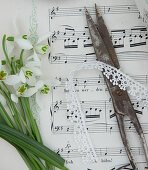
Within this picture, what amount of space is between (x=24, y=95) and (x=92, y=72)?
0.19 metres

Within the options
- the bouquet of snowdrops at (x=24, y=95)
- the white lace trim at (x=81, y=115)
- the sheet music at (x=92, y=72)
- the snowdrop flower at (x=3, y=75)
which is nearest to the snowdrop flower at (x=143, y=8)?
the sheet music at (x=92, y=72)

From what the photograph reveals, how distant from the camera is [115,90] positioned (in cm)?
67

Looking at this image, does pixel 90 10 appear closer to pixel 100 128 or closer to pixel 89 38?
pixel 89 38

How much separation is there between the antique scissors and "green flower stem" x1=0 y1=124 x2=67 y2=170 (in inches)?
7.4

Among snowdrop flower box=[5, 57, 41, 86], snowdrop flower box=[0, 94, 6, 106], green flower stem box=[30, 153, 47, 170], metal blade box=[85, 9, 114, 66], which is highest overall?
metal blade box=[85, 9, 114, 66]

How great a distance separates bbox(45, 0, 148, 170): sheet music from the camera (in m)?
0.69

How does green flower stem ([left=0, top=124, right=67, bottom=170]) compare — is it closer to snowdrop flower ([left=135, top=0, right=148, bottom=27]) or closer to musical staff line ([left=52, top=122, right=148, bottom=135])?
musical staff line ([left=52, top=122, right=148, bottom=135])

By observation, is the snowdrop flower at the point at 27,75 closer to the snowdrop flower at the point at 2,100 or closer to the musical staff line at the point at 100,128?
the snowdrop flower at the point at 2,100

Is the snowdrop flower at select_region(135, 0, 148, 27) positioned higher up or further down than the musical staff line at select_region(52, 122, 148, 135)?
higher up

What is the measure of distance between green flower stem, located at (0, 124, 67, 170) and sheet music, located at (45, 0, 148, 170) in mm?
32

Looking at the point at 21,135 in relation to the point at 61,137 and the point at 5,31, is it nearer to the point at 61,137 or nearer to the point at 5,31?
the point at 61,137

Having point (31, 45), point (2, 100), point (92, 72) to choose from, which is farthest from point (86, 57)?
point (2, 100)

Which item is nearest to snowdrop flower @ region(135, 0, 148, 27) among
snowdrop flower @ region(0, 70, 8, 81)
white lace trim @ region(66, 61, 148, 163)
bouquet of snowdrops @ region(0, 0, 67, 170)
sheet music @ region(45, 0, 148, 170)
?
sheet music @ region(45, 0, 148, 170)

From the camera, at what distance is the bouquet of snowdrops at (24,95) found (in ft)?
2.16
